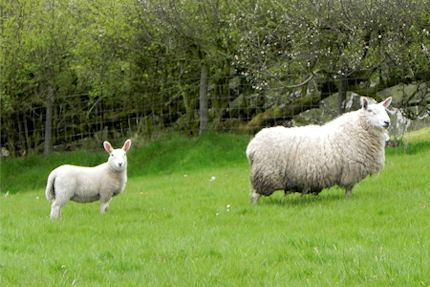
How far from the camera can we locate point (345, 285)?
6.34 metres

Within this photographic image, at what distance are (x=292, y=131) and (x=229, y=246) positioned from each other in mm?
4202

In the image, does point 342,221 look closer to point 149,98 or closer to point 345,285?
point 345,285

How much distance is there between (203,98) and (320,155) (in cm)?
1136

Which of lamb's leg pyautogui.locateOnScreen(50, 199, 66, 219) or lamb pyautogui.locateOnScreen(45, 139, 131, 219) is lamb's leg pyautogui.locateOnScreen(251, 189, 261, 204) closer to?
lamb pyautogui.locateOnScreen(45, 139, 131, 219)

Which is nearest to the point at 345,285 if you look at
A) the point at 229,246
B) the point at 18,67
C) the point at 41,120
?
the point at 229,246

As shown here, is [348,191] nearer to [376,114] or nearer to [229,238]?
[376,114]

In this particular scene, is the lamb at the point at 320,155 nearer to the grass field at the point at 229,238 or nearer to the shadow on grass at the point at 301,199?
the shadow on grass at the point at 301,199

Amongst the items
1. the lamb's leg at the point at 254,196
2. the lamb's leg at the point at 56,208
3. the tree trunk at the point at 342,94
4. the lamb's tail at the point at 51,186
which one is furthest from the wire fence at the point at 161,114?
the lamb's leg at the point at 56,208

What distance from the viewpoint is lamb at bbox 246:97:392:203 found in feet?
37.6

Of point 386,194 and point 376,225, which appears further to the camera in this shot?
point 386,194

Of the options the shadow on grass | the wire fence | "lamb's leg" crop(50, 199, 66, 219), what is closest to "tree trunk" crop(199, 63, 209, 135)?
the wire fence

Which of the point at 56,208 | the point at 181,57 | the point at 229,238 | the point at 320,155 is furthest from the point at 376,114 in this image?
the point at 181,57

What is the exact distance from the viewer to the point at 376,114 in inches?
465

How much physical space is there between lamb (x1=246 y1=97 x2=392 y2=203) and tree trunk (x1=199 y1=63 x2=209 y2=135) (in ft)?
34.0
